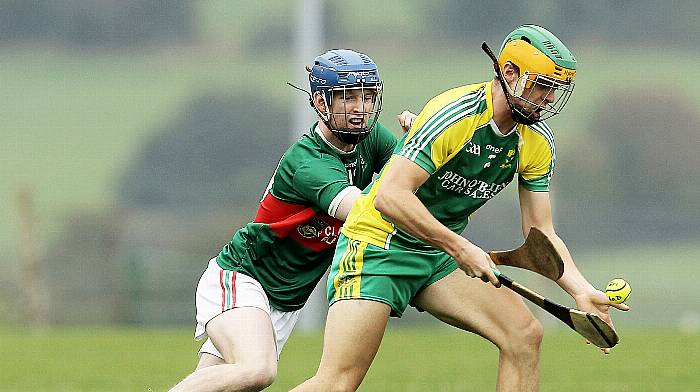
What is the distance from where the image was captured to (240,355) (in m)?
6.91

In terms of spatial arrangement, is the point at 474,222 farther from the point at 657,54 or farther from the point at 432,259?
the point at 432,259

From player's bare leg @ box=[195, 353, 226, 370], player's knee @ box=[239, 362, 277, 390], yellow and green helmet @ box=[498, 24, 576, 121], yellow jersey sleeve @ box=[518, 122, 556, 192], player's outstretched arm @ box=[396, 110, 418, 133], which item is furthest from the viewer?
player's bare leg @ box=[195, 353, 226, 370]

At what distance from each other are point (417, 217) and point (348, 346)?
24.9 inches

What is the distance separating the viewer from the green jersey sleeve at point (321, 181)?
695 centimetres

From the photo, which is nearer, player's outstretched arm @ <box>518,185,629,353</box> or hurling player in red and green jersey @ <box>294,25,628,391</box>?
hurling player in red and green jersey @ <box>294,25,628,391</box>

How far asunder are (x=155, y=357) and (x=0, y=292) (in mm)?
9021

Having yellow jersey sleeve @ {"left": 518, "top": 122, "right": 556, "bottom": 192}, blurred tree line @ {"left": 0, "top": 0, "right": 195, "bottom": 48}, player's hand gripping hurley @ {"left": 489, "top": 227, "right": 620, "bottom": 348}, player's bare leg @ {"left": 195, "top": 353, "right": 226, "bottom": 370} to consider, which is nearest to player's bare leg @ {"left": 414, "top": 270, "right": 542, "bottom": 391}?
player's hand gripping hurley @ {"left": 489, "top": 227, "right": 620, "bottom": 348}

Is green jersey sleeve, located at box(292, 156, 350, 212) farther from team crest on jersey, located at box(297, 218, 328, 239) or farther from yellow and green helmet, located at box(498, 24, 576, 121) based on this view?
yellow and green helmet, located at box(498, 24, 576, 121)

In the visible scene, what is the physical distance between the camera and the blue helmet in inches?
280

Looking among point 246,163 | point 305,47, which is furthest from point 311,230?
point 246,163

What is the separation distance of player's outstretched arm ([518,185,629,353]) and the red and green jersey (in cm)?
82

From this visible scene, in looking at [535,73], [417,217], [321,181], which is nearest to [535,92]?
[535,73]

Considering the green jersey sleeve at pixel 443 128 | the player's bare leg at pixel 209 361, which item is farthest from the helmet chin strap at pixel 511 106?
the player's bare leg at pixel 209 361

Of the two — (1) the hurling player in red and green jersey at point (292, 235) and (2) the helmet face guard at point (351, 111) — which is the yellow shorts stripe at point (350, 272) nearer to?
(1) the hurling player in red and green jersey at point (292, 235)
